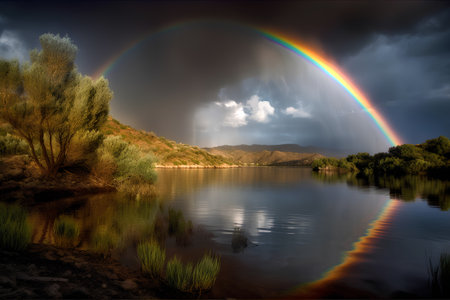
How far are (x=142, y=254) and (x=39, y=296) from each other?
111 inches

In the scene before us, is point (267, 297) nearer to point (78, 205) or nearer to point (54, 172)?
point (78, 205)

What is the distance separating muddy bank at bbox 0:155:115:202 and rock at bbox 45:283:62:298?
51.8 feet

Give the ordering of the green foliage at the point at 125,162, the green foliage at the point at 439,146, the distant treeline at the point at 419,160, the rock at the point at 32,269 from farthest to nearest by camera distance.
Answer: the green foliage at the point at 439,146 → the distant treeline at the point at 419,160 → the green foliage at the point at 125,162 → the rock at the point at 32,269

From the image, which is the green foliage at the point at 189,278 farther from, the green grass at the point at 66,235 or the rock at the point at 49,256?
the green grass at the point at 66,235

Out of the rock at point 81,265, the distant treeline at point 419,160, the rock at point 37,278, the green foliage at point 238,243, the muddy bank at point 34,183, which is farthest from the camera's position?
the distant treeline at point 419,160

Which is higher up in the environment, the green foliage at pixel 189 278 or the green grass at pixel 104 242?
the green foliage at pixel 189 278

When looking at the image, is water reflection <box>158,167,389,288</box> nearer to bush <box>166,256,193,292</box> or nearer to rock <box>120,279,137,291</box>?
bush <box>166,256,193,292</box>

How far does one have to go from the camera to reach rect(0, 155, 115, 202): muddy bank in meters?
18.2

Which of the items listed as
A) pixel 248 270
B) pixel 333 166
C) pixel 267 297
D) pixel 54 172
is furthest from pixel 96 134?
pixel 333 166

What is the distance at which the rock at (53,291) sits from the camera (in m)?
4.69

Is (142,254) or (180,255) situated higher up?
(142,254)

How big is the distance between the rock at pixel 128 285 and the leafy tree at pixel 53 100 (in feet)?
56.0

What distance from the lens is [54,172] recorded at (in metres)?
21.6

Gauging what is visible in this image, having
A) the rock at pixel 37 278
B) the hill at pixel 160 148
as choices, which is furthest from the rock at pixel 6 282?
the hill at pixel 160 148
